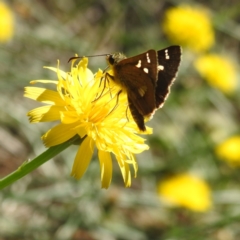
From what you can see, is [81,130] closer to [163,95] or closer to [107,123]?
[107,123]

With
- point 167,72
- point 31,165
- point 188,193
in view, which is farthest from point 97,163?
point 31,165

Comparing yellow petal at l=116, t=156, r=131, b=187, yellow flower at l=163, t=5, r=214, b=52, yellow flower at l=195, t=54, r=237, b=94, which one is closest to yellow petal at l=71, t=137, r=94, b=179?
yellow petal at l=116, t=156, r=131, b=187

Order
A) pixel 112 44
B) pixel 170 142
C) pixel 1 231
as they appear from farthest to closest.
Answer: pixel 112 44
pixel 170 142
pixel 1 231

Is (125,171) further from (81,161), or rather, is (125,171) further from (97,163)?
(97,163)

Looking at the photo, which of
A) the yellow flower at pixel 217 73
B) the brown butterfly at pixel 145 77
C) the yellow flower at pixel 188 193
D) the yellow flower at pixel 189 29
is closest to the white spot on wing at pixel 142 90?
the brown butterfly at pixel 145 77

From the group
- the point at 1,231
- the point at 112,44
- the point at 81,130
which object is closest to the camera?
the point at 81,130

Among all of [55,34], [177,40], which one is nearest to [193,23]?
[177,40]

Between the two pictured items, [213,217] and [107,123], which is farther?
[213,217]

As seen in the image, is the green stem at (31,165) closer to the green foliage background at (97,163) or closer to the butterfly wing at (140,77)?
the butterfly wing at (140,77)
